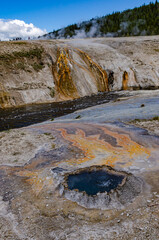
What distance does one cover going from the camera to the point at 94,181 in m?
6.22

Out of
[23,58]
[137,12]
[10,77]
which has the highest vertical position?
[137,12]

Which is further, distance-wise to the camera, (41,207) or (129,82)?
(129,82)

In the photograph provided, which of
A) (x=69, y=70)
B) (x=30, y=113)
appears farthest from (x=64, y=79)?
(x=30, y=113)

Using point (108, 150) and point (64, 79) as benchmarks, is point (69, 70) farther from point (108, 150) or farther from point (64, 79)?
point (108, 150)

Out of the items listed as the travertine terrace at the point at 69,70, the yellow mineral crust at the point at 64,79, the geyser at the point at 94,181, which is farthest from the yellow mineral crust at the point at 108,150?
the yellow mineral crust at the point at 64,79

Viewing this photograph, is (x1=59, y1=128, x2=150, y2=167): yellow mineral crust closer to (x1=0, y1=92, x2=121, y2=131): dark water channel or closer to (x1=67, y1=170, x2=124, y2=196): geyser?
(x1=67, y1=170, x2=124, y2=196): geyser

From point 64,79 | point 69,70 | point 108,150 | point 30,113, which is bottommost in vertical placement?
point 30,113

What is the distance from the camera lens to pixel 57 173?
6625 mm

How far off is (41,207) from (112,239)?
198cm

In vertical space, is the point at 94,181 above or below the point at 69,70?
below

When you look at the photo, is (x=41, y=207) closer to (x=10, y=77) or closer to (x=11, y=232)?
(x=11, y=232)

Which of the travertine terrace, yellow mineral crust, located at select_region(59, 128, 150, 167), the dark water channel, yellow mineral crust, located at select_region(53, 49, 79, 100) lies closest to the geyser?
yellow mineral crust, located at select_region(59, 128, 150, 167)

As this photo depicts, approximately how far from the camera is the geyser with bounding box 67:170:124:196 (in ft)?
18.9

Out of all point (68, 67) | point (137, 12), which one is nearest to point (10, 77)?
point (68, 67)
